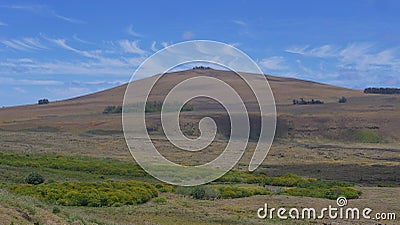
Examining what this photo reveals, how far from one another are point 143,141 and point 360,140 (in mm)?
49979

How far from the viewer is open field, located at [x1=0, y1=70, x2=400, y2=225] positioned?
78.0 feet

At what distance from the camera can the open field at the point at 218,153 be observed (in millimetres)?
23781

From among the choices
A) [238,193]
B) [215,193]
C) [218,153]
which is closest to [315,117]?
[218,153]

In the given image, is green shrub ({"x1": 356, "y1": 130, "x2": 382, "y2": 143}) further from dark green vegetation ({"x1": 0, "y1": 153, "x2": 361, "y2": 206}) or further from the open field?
dark green vegetation ({"x1": 0, "y1": 153, "x2": 361, "y2": 206})

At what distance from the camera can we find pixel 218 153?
74312mm

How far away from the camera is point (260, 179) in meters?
45.5

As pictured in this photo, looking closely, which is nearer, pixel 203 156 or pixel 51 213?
pixel 51 213

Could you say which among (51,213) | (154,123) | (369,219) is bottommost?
(369,219)

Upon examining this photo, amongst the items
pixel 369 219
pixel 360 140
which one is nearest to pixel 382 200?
pixel 369 219

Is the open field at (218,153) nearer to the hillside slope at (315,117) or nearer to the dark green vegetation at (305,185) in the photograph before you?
the hillside slope at (315,117)

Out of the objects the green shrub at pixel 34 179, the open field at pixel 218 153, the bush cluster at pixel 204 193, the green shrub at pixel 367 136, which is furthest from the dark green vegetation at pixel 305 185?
the green shrub at pixel 367 136

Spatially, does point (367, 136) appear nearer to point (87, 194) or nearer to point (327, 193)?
point (327, 193)

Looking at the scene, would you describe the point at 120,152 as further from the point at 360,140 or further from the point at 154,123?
the point at 360,140

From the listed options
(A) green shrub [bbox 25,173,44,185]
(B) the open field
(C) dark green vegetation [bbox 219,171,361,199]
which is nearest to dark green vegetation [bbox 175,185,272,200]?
(B) the open field
